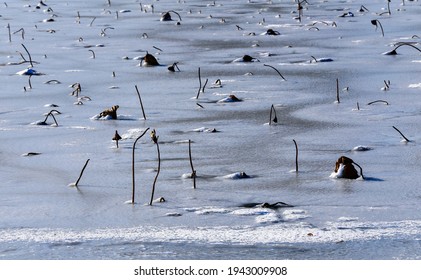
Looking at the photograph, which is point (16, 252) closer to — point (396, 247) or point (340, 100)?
point (396, 247)

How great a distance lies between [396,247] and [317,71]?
15.6 ft

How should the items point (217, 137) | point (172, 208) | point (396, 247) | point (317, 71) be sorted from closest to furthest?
point (396, 247) < point (172, 208) < point (217, 137) < point (317, 71)

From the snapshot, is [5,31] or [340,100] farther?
[5,31]

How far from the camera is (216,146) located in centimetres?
541

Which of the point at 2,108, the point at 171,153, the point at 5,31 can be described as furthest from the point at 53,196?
the point at 5,31

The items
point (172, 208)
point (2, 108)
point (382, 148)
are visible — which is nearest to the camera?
point (172, 208)

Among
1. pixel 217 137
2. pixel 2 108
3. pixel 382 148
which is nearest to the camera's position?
pixel 382 148

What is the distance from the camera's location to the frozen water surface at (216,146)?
377cm

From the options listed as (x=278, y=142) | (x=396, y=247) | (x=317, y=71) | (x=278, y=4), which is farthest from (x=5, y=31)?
(x=396, y=247)

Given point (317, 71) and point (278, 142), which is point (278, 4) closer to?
point (317, 71)

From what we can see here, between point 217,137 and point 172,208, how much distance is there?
61.1 inches

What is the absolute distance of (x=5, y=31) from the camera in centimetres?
1195

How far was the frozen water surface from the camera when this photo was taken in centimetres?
377

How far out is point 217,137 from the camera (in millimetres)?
5668
